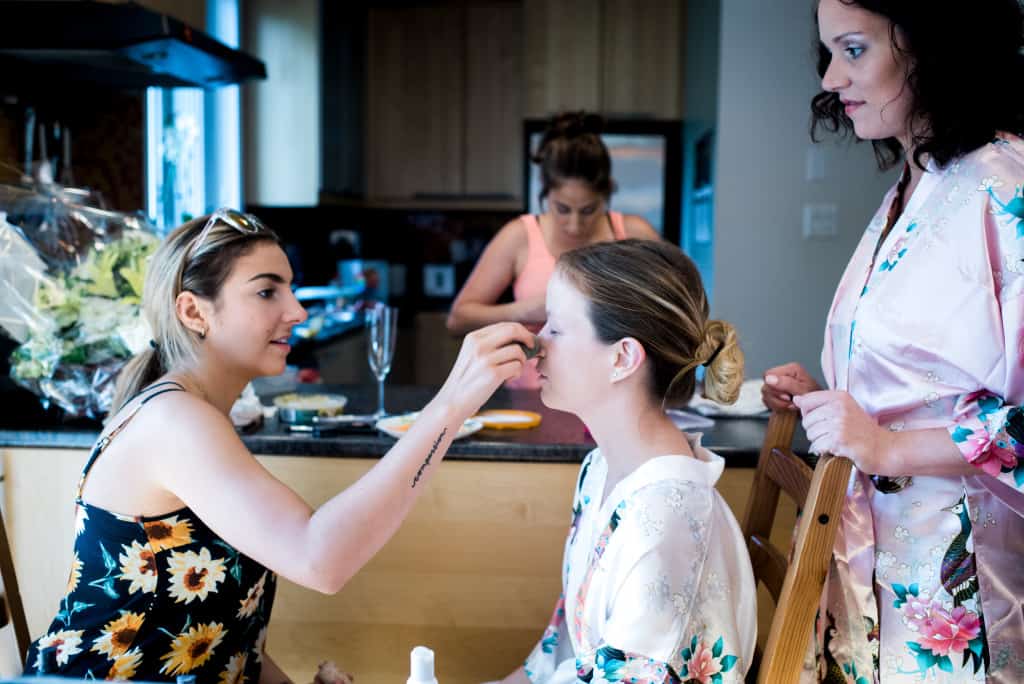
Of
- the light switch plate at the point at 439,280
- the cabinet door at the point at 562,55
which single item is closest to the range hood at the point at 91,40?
the cabinet door at the point at 562,55

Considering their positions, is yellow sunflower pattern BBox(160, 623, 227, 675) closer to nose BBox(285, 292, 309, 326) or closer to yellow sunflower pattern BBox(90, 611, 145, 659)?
yellow sunflower pattern BBox(90, 611, 145, 659)

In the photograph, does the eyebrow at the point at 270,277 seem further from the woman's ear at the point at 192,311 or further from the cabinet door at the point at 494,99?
the cabinet door at the point at 494,99

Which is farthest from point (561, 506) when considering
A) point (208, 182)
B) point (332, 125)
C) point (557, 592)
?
point (332, 125)

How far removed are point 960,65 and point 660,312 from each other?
0.48 metres

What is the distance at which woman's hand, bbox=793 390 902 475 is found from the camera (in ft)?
3.57

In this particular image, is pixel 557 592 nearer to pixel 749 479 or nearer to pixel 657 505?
pixel 749 479

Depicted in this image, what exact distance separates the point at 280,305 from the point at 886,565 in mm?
941

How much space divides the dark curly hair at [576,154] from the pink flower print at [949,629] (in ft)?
5.32

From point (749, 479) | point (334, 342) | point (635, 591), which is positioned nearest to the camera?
point (635, 591)

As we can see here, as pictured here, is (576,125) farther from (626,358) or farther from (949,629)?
(949,629)

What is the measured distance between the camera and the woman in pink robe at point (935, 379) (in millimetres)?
1107

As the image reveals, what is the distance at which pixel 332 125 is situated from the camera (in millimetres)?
4637

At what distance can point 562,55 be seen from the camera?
16.1ft

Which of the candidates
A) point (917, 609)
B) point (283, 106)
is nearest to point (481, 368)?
point (917, 609)
